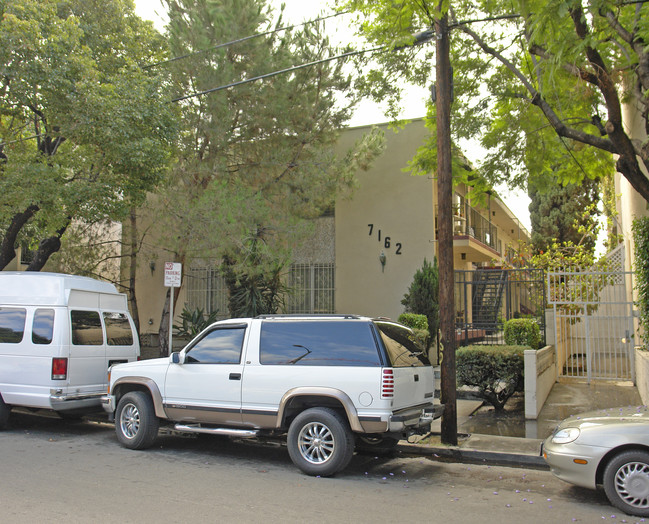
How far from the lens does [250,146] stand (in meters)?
15.5

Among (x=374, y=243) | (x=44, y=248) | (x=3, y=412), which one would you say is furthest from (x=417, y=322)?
(x=44, y=248)

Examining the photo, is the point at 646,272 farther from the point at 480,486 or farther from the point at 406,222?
the point at 406,222

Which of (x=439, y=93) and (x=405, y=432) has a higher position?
(x=439, y=93)

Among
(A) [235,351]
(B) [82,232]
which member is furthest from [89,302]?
(B) [82,232]

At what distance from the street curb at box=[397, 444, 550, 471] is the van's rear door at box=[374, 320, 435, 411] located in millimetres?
940

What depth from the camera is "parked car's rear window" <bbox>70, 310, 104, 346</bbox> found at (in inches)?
363

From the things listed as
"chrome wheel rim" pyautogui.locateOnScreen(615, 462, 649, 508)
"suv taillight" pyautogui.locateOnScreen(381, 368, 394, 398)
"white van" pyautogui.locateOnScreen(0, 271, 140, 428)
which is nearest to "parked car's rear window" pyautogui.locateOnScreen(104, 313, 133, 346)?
"white van" pyautogui.locateOnScreen(0, 271, 140, 428)

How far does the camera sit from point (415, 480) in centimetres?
666

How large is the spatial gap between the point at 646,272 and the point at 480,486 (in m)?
5.79

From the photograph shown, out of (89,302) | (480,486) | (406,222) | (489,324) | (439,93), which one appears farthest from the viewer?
(406,222)

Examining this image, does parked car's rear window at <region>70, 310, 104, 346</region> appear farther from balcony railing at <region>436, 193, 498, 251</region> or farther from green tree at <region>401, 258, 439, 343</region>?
balcony railing at <region>436, 193, 498, 251</region>

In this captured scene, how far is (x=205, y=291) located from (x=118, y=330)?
9292mm

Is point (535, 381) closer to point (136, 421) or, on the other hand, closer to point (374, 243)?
point (136, 421)

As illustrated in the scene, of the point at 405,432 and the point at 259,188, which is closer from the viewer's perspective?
the point at 405,432
